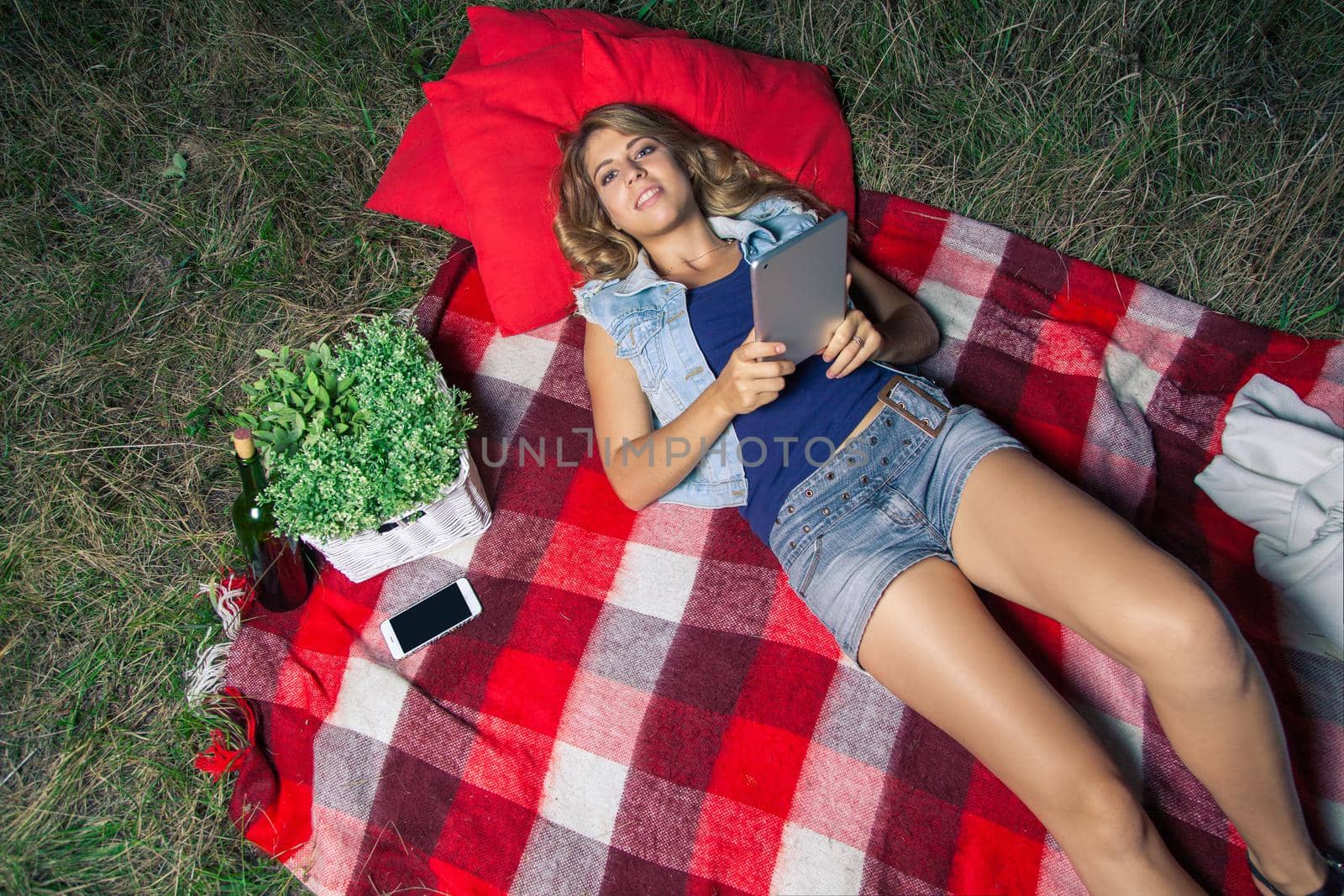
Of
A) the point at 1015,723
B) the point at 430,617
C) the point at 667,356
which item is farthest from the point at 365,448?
the point at 1015,723

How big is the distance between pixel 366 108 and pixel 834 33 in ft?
5.93

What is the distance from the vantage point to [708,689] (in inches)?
85.7

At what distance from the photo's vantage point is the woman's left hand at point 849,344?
1995 millimetres

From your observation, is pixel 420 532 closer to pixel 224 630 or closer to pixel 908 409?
pixel 224 630

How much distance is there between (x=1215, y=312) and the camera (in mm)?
2666

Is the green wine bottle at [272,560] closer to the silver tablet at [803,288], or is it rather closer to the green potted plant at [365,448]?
the green potted plant at [365,448]

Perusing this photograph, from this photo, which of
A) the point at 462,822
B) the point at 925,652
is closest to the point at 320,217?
the point at 462,822

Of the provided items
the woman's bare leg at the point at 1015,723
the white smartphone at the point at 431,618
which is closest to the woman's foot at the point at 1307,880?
the woman's bare leg at the point at 1015,723

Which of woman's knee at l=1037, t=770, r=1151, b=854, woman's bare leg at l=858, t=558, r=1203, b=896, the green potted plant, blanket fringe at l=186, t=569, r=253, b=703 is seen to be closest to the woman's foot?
woman's bare leg at l=858, t=558, r=1203, b=896

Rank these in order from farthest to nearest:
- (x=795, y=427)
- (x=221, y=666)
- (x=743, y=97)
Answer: (x=743, y=97)
(x=221, y=666)
(x=795, y=427)

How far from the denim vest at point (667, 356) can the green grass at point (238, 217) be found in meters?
1.04

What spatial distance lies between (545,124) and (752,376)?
135cm

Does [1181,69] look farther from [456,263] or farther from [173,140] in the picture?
[173,140]

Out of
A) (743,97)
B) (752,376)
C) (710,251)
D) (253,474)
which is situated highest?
(743,97)
